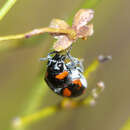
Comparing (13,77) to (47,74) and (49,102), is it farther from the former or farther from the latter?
(47,74)

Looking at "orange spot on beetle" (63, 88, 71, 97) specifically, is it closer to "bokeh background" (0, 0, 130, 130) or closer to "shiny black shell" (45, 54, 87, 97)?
"shiny black shell" (45, 54, 87, 97)

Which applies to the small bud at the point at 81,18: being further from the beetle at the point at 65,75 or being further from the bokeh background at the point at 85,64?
the bokeh background at the point at 85,64

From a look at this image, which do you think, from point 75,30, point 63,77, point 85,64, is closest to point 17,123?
point 63,77

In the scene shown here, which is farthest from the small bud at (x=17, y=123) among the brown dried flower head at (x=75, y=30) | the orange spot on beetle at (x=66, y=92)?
the brown dried flower head at (x=75, y=30)

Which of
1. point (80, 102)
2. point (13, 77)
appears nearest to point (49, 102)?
point (13, 77)

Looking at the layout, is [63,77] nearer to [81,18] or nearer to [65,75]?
[65,75]

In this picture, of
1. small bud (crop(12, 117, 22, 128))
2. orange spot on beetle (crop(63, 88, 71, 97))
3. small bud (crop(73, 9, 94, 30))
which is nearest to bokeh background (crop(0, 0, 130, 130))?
small bud (crop(12, 117, 22, 128))
